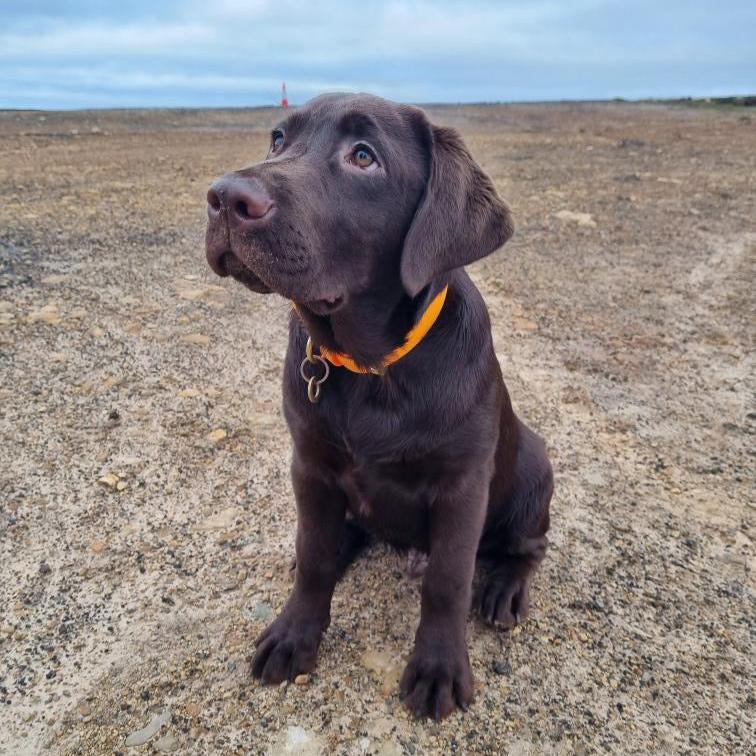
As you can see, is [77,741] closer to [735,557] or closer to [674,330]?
[735,557]

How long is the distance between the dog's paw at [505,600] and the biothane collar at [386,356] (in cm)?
95

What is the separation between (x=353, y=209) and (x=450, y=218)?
276mm

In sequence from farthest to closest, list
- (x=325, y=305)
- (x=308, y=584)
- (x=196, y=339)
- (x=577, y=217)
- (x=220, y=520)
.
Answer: (x=577, y=217)
(x=196, y=339)
(x=220, y=520)
(x=308, y=584)
(x=325, y=305)

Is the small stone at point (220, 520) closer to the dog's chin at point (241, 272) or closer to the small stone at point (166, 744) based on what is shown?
the small stone at point (166, 744)

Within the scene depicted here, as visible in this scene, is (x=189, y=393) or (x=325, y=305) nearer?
(x=325, y=305)

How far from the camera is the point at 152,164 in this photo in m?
9.45

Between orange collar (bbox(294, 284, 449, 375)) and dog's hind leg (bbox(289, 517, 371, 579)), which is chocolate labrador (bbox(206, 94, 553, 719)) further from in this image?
dog's hind leg (bbox(289, 517, 371, 579))

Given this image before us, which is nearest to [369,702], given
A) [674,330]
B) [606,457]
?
[606,457]

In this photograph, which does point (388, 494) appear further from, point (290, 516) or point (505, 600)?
point (290, 516)

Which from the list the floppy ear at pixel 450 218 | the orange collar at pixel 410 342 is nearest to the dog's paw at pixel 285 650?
the orange collar at pixel 410 342

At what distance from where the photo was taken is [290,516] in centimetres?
287

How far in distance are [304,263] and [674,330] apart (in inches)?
140

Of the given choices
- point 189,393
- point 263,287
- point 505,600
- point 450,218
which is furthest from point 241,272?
point 189,393

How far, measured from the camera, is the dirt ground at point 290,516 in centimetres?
200
